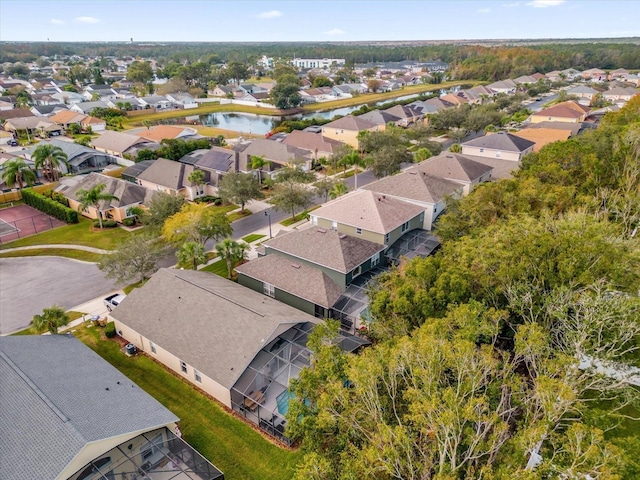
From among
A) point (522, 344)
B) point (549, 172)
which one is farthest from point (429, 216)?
point (522, 344)

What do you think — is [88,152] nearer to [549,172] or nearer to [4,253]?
[4,253]

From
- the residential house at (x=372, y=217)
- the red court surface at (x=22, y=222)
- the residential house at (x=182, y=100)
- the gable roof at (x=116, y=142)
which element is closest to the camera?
the residential house at (x=372, y=217)

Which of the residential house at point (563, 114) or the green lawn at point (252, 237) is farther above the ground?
the residential house at point (563, 114)

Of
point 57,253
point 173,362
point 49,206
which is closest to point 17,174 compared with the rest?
point 49,206

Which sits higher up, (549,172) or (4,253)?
(549,172)

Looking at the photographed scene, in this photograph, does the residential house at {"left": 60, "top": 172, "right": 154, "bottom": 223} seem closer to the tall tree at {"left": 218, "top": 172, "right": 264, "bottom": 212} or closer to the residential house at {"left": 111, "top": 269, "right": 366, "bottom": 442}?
the tall tree at {"left": 218, "top": 172, "right": 264, "bottom": 212}

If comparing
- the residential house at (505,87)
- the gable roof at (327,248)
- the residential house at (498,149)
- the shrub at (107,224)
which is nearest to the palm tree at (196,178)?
the shrub at (107,224)

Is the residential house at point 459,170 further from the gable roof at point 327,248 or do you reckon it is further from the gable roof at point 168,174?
the gable roof at point 168,174
